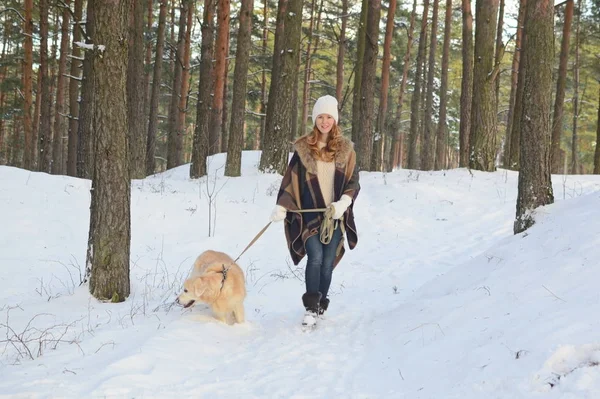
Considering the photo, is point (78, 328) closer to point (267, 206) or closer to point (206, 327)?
point (206, 327)

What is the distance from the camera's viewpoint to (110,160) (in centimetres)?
475

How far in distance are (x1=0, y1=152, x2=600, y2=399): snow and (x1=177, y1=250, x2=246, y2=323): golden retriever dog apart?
0.15 meters

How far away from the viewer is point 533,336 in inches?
108

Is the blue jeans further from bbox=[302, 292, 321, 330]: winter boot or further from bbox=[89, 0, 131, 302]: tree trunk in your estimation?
bbox=[89, 0, 131, 302]: tree trunk

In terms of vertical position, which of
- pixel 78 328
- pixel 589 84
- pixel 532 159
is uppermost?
pixel 589 84

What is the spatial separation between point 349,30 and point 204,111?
1387 centimetres

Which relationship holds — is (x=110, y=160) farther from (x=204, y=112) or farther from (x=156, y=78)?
(x=156, y=78)

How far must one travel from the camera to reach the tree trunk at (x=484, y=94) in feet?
37.3

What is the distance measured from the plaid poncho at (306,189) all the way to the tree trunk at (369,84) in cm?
849

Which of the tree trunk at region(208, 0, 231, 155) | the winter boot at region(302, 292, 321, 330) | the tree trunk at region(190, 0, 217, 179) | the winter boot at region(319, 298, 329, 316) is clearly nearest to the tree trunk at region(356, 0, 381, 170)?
the tree trunk at region(208, 0, 231, 155)

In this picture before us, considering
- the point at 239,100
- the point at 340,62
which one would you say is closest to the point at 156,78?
the point at 239,100

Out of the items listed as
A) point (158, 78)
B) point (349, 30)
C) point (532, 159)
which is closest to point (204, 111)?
point (158, 78)

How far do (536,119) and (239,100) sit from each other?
7.75m

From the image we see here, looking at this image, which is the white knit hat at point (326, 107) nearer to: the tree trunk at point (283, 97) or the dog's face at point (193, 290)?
the dog's face at point (193, 290)
